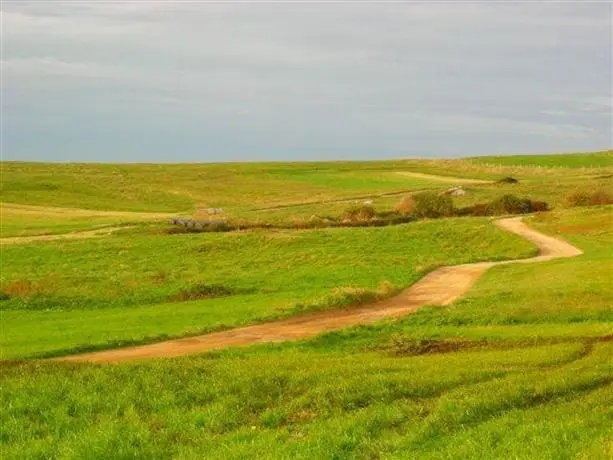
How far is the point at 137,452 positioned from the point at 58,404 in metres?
3.55

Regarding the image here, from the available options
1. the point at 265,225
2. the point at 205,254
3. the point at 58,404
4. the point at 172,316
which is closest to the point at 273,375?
the point at 58,404

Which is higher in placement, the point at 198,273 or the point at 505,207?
the point at 505,207

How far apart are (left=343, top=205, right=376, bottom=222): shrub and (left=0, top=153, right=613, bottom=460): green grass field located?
9791 mm

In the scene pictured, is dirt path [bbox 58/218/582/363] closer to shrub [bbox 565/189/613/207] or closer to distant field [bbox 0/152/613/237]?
distant field [bbox 0/152/613/237]

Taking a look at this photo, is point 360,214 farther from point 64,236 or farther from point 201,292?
point 201,292

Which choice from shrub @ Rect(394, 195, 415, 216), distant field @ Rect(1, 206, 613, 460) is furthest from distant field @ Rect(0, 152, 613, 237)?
distant field @ Rect(1, 206, 613, 460)

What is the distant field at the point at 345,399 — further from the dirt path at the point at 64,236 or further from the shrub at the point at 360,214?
the shrub at the point at 360,214

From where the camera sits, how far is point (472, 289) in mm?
32250

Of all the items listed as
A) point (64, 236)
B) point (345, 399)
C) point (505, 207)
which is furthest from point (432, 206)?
point (345, 399)

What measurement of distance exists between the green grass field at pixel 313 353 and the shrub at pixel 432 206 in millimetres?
11129

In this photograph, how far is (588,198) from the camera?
66625mm

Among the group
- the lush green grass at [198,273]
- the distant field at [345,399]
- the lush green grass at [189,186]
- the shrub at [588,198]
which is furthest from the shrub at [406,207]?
the distant field at [345,399]

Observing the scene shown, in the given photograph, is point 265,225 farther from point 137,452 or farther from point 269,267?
point 137,452

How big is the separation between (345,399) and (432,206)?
170 feet
